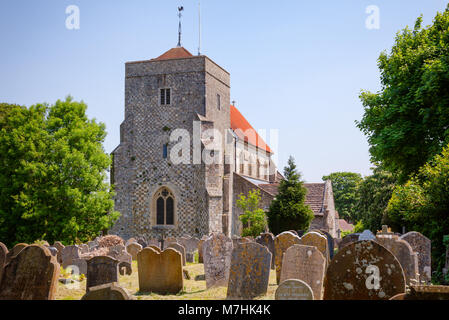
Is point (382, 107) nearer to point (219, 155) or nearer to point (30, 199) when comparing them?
point (219, 155)

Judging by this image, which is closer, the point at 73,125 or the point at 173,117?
the point at 73,125

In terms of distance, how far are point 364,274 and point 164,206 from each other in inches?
907

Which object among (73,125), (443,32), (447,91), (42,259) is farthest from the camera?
(73,125)

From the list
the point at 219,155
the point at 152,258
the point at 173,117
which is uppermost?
the point at 173,117

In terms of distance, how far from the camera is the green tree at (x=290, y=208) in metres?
25.9

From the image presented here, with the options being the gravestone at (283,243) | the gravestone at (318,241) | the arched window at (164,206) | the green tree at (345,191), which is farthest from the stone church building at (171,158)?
the green tree at (345,191)

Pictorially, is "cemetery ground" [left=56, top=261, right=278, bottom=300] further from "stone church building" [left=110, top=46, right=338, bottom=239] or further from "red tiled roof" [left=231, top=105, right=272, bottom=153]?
"red tiled roof" [left=231, top=105, right=272, bottom=153]

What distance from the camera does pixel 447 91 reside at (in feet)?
52.6

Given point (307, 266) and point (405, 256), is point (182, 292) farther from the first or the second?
point (405, 256)

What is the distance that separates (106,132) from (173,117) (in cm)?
494

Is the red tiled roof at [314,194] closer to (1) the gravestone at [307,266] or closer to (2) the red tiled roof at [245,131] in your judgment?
(2) the red tiled roof at [245,131]

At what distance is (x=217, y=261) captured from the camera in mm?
10828

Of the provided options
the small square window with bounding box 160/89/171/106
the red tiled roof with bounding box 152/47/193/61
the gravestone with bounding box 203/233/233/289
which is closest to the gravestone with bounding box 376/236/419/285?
the gravestone with bounding box 203/233/233/289
